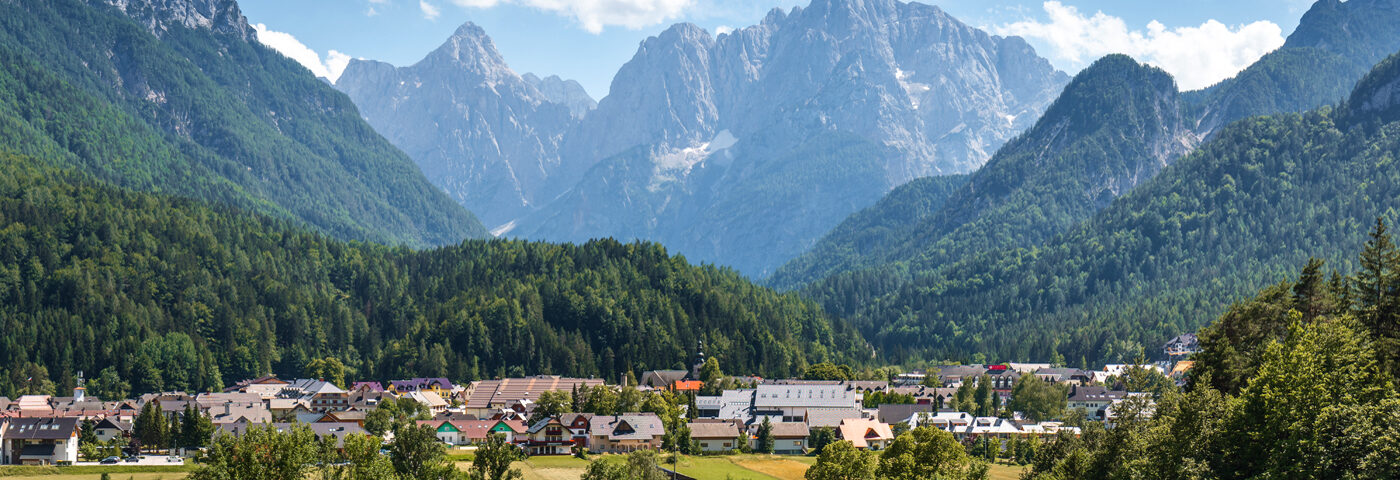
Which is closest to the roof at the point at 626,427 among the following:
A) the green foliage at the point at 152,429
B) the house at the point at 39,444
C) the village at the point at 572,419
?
the village at the point at 572,419

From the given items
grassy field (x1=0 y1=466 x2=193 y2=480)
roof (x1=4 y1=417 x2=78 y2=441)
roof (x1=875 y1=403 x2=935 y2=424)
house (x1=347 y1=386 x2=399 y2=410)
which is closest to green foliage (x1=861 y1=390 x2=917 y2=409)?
roof (x1=875 y1=403 x2=935 y2=424)

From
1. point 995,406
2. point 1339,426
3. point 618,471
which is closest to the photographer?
point 1339,426

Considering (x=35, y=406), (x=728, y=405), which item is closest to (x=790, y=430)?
(x=728, y=405)

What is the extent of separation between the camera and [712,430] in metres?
158

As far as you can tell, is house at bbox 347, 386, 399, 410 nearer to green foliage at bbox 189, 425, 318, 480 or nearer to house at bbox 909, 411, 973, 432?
house at bbox 909, 411, 973, 432

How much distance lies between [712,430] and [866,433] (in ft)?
57.1

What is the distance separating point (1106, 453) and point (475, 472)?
44560 millimetres

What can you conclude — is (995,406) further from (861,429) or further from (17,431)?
(17,431)

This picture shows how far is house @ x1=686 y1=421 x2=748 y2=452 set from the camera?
Result: 155m

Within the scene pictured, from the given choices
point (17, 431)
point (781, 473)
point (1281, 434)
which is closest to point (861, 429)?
A: point (781, 473)

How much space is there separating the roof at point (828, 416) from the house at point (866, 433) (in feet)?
8.13

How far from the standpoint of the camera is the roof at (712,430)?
513 ft

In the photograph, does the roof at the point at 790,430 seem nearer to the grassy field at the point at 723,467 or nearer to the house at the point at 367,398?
the grassy field at the point at 723,467

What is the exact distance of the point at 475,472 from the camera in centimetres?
10575
